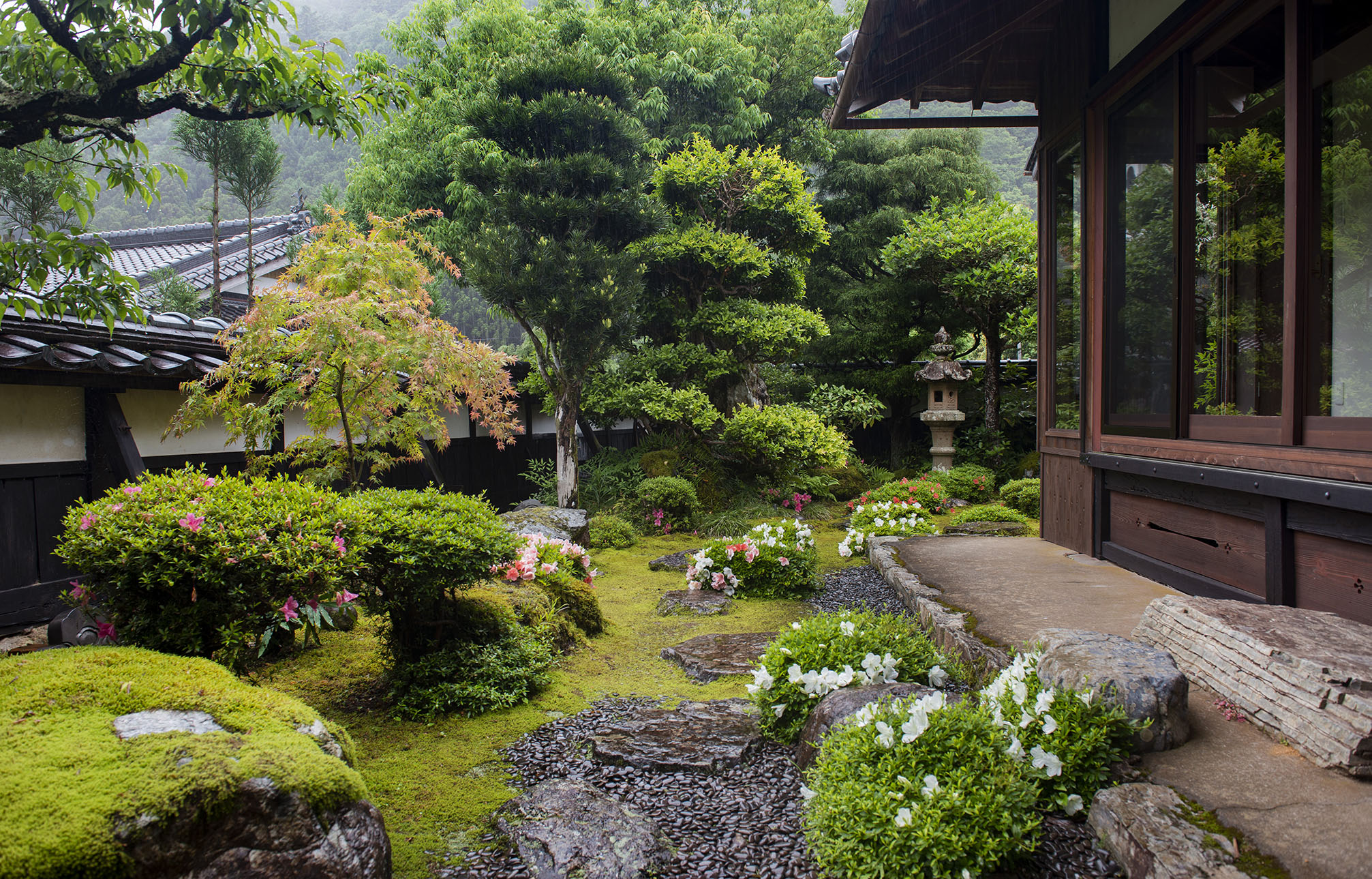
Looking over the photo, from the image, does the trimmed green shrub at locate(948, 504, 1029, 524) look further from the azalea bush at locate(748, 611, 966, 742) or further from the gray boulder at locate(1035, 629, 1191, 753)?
the gray boulder at locate(1035, 629, 1191, 753)

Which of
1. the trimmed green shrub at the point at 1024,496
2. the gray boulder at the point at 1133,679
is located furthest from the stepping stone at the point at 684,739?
the trimmed green shrub at the point at 1024,496

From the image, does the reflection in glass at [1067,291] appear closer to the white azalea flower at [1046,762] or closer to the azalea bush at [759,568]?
the azalea bush at [759,568]

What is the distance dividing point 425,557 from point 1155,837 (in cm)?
328

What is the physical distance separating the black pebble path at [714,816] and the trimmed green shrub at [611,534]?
550 centimetres

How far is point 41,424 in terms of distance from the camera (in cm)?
506

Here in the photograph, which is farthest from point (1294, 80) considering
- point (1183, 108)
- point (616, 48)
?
point (616, 48)

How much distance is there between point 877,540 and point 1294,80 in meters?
5.21

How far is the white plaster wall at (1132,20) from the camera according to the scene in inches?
182

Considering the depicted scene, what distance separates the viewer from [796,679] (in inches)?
→ 134

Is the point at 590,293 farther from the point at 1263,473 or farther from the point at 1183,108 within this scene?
the point at 1263,473

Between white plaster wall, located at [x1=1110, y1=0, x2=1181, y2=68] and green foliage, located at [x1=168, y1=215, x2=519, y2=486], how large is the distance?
216 inches

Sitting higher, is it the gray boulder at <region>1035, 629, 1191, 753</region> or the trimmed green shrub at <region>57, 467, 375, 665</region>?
the trimmed green shrub at <region>57, 467, 375, 665</region>

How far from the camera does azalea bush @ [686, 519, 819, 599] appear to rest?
6.70 meters

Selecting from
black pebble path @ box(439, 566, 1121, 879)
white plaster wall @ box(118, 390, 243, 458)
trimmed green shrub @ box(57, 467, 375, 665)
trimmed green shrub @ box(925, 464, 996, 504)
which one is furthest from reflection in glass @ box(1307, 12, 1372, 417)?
trimmed green shrub @ box(925, 464, 996, 504)
